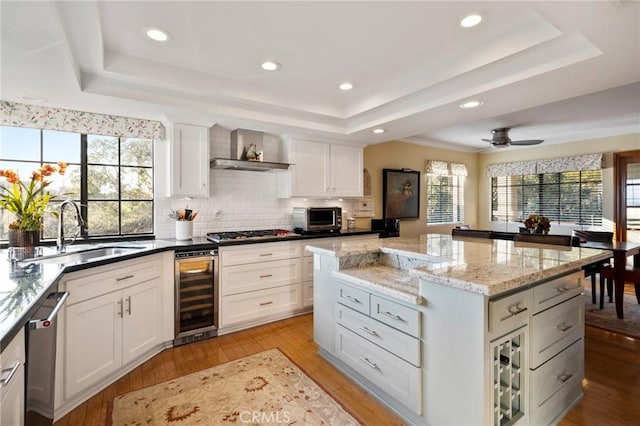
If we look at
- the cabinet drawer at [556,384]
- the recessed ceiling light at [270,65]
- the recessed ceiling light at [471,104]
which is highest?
the recessed ceiling light at [270,65]

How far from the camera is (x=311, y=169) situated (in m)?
4.14

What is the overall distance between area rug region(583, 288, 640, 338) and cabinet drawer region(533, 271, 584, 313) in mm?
1917

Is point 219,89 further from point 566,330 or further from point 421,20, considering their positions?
point 566,330

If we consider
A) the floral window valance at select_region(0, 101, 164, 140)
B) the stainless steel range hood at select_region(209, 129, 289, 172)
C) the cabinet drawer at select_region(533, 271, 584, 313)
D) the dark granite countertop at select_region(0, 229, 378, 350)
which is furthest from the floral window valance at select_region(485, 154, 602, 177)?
the dark granite countertop at select_region(0, 229, 378, 350)

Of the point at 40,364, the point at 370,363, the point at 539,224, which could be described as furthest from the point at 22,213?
the point at 539,224

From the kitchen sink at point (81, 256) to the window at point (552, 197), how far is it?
6995 mm

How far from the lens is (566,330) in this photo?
6.32 feet

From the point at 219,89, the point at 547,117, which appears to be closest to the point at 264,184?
the point at 219,89

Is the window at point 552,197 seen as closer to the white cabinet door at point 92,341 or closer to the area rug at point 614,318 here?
the area rug at point 614,318

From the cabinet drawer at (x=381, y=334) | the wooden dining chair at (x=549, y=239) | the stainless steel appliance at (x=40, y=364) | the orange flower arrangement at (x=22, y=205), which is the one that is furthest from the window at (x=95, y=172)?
the wooden dining chair at (x=549, y=239)

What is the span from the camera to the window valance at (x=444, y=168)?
20.0 feet

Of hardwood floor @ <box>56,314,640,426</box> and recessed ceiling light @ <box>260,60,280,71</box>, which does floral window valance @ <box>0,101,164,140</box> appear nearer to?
recessed ceiling light @ <box>260,60,280,71</box>

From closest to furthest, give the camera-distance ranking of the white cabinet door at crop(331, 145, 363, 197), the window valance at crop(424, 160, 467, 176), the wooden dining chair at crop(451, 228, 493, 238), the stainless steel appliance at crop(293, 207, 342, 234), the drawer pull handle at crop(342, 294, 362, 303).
Result: the drawer pull handle at crop(342, 294, 362, 303)
the wooden dining chair at crop(451, 228, 493, 238)
the stainless steel appliance at crop(293, 207, 342, 234)
the white cabinet door at crop(331, 145, 363, 197)
the window valance at crop(424, 160, 467, 176)

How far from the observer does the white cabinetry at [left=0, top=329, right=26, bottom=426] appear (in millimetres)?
929
